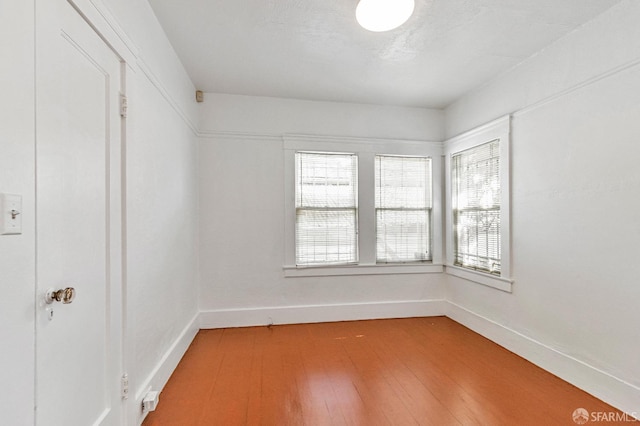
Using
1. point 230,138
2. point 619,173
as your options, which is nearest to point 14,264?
point 230,138

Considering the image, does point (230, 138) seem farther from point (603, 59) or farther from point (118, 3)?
point (603, 59)

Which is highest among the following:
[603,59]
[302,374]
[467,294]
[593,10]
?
[593,10]

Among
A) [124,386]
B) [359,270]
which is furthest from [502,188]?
[124,386]

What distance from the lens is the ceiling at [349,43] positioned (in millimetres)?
2068

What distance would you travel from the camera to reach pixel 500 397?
213 centimetres

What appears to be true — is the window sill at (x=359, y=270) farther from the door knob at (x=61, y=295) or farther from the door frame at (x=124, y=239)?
the door knob at (x=61, y=295)

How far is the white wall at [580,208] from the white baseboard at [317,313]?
3.38ft

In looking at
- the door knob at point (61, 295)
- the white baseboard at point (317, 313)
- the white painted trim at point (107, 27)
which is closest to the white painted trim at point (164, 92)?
the white painted trim at point (107, 27)

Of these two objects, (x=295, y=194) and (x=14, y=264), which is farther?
(x=295, y=194)

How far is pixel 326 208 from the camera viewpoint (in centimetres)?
374

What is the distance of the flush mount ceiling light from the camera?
1.84 metres

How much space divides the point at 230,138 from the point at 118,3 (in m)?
1.95

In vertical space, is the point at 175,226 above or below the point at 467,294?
above

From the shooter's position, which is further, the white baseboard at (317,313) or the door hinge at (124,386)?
the white baseboard at (317,313)
